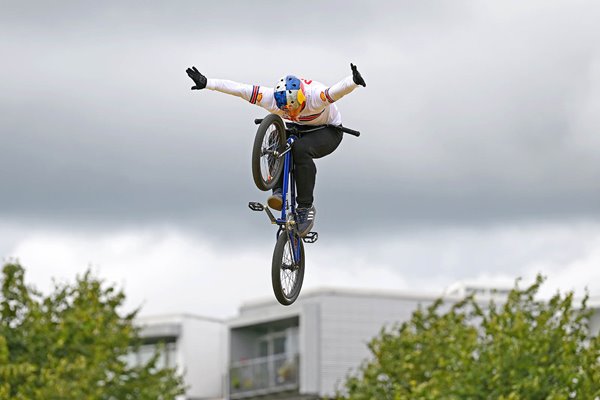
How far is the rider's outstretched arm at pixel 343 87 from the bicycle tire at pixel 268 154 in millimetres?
613

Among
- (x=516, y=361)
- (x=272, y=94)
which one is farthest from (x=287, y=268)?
(x=516, y=361)

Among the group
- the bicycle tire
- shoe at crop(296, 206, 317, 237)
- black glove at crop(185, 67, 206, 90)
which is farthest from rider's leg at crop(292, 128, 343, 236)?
black glove at crop(185, 67, 206, 90)

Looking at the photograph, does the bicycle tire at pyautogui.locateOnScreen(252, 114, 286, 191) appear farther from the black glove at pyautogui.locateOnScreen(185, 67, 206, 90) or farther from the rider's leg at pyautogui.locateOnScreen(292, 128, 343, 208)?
the black glove at pyautogui.locateOnScreen(185, 67, 206, 90)

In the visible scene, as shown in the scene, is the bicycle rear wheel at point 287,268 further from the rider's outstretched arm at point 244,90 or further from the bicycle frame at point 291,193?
the rider's outstretched arm at point 244,90

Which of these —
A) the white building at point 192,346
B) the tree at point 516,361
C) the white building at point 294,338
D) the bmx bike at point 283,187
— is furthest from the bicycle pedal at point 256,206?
the white building at point 192,346

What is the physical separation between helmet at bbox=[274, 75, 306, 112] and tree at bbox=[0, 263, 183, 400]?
30.4m

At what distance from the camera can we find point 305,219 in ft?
64.5

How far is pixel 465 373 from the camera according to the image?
45.6 m

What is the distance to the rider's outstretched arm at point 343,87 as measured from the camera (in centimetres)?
1795

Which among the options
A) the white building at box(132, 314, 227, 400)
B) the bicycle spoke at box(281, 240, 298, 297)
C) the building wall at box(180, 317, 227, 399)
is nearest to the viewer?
the bicycle spoke at box(281, 240, 298, 297)

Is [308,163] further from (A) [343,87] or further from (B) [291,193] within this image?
(A) [343,87]

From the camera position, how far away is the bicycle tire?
1800 centimetres

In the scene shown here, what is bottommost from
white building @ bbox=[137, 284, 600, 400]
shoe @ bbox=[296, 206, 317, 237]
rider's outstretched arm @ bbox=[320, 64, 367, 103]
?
shoe @ bbox=[296, 206, 317, 237]

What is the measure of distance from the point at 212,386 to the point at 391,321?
19327 millimetres
